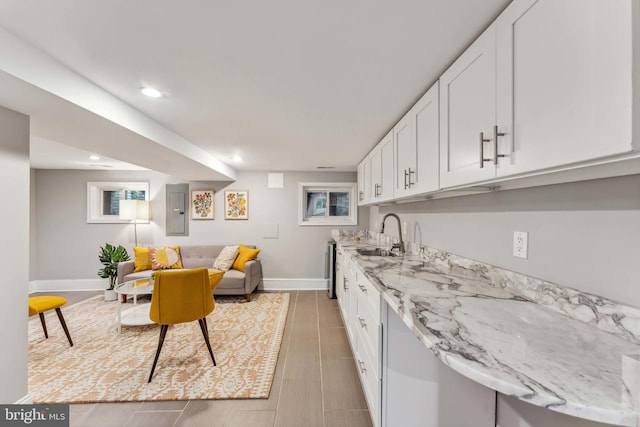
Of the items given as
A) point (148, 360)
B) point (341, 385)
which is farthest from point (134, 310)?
point (341, 385)

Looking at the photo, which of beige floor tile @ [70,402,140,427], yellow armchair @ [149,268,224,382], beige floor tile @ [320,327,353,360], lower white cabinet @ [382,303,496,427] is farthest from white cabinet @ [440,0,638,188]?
beige floor tile @ [70,402,140,427]

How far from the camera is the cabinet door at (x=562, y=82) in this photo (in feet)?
2.08

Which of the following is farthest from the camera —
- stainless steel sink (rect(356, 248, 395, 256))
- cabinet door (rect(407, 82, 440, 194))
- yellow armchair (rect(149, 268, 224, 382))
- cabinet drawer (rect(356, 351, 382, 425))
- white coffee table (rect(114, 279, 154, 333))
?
white coffee table (rect(114, 279, 154, 333))

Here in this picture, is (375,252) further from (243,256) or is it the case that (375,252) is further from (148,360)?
(243,256)

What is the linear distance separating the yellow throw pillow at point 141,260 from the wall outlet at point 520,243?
519cm

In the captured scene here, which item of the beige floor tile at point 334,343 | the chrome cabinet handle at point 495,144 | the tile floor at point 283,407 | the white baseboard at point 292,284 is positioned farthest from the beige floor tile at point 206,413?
the white baseboard at point 292,284

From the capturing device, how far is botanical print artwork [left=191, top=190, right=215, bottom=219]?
5.16m

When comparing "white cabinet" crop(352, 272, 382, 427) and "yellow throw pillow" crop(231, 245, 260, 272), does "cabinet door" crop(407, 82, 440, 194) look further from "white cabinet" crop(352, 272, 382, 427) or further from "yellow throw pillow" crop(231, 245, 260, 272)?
"yellow throw pillow" crop(231, 245, 260, 272)

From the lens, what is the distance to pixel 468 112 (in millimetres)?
1271

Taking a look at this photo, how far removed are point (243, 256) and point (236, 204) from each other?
1.07 meters

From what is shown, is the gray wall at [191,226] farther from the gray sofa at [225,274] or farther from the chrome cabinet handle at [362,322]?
the chrome cabinet handle at [362,322]

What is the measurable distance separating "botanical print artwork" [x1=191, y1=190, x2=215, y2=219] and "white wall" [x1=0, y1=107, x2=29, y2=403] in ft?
10.7

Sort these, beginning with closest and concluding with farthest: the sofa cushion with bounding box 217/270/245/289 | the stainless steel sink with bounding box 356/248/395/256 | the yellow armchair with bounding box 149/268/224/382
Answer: the yellow armchair with bounding box 149/268/224/382 → the stainless steel sink with bounding box 356/248/395/256 → the sofa cushion with bounding box 217/270/245/289

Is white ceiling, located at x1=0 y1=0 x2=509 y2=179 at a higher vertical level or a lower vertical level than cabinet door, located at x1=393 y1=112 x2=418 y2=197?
higher
